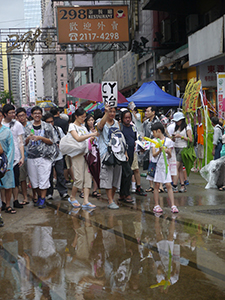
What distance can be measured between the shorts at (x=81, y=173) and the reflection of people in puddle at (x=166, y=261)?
2.23 metres

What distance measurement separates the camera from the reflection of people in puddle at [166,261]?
3.78 metres

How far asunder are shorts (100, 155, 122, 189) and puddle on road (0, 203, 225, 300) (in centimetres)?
101

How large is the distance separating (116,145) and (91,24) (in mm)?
13832

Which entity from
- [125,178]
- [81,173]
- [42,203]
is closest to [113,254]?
[81,173]

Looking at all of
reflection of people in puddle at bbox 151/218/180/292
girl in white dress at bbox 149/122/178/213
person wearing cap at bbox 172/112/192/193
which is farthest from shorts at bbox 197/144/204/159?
reflection of people in puddle at bbox 151/218/180/292

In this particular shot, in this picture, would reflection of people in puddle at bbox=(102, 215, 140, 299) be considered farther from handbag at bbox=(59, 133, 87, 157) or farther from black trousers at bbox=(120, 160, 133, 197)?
handbag at bbox=(59, 133, 87, 157)

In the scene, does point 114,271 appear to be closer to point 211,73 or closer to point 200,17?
point 211,73

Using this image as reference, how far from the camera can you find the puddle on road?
362 cm

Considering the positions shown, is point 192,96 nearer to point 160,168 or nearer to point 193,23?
point 160,168

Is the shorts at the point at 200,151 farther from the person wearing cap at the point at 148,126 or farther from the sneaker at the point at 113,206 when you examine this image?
the sneaker at the point at 113,206

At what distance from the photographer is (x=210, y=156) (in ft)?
31.6

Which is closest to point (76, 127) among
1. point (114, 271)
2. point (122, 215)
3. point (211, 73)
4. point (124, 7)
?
point (122, 215)

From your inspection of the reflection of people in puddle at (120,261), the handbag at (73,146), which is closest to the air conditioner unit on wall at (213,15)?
the handbag at (73,146)

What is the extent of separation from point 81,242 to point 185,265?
1.52 m
